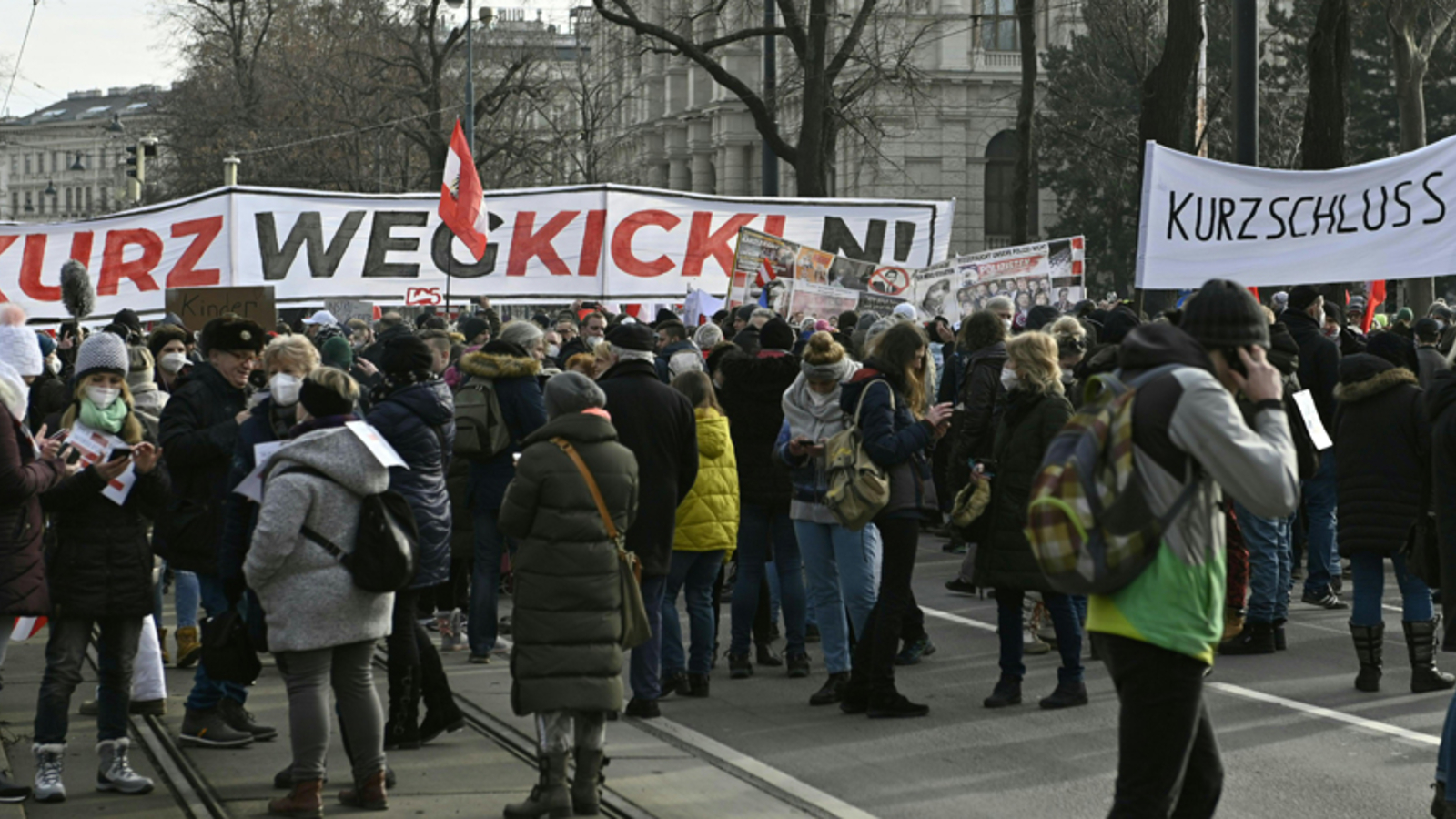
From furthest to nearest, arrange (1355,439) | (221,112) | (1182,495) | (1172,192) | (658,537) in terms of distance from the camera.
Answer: (221,112), (1172,192), (1355,439), (658,537), (1182,495)

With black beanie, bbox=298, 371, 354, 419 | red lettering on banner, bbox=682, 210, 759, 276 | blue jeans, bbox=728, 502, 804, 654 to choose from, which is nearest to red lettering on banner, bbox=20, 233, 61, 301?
red lettering on banner, bbox=682, 210, 759, 276

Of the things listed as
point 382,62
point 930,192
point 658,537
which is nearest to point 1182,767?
point 658,537

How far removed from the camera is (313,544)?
252 inches

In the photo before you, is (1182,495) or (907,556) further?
(907,556)

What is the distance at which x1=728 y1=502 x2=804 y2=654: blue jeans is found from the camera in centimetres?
943

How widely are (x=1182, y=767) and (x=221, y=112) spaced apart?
51.8 m

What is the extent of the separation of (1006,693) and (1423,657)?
→ 206 cm

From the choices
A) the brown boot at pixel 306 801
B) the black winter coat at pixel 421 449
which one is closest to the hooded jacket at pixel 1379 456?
the black winter coat at pixel 421 449

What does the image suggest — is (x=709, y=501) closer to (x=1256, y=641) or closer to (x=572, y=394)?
(x=572, y=394)

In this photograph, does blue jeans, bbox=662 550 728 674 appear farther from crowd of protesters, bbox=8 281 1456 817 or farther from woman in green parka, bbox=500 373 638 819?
woman in green parka, bbox=500 373 638 819

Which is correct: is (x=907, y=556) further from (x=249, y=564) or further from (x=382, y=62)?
(x=382, y=62)

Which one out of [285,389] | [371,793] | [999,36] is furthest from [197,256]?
[999,36]

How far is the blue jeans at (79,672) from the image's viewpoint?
22.4ft

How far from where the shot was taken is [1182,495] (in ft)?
15.6
